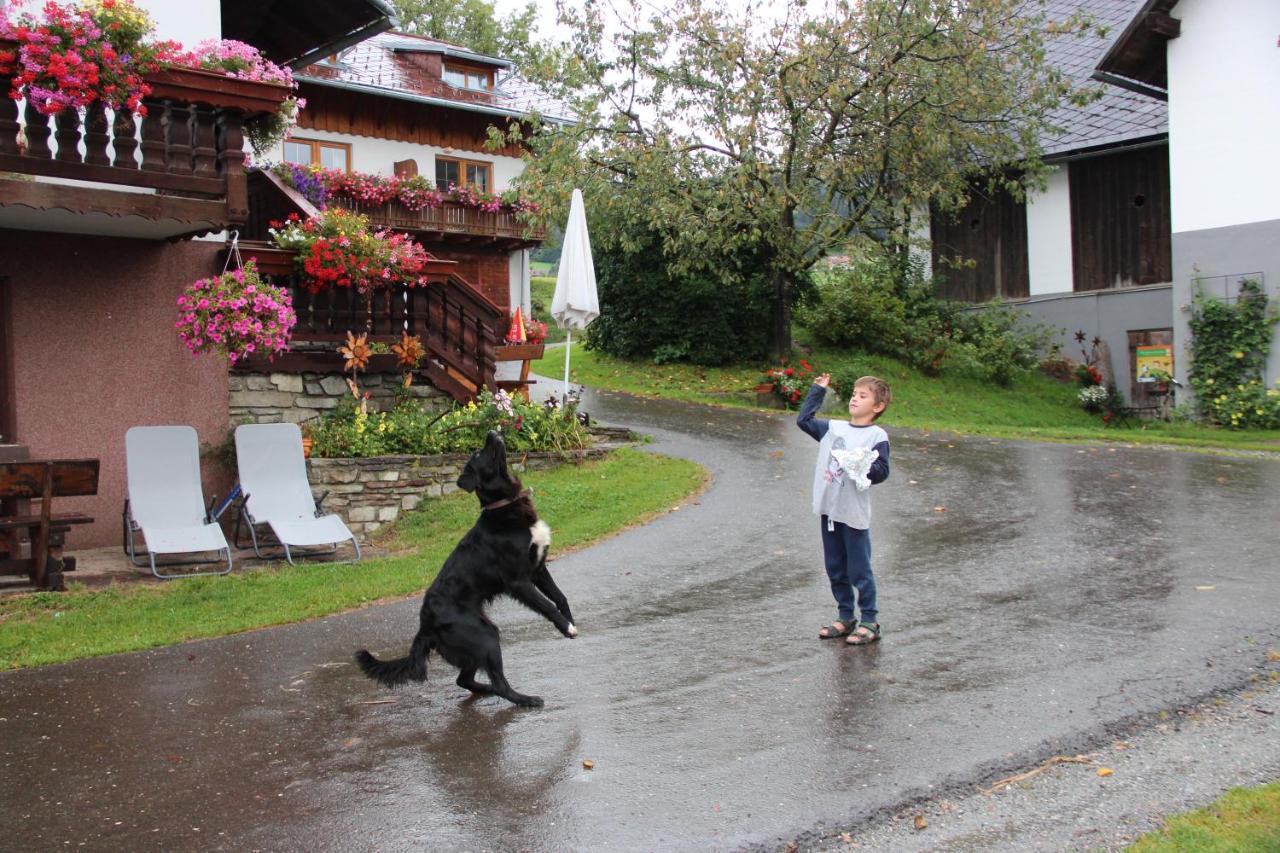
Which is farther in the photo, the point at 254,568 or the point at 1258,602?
the point at 254,568

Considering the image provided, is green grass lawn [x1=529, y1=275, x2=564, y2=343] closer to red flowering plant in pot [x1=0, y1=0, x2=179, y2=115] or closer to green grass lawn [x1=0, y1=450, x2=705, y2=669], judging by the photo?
green grass lawn [x1=0, y1=450, x2=705, y2=669]

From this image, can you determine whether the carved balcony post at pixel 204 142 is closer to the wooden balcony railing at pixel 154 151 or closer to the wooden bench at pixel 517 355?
the wooden balcony railing at pixel 154 151

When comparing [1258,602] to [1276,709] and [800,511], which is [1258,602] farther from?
[800,511]

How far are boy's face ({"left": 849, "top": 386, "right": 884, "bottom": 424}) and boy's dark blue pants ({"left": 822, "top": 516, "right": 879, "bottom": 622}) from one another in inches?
24.7

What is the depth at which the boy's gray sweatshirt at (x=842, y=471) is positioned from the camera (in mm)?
6355

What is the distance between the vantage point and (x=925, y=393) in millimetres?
22047

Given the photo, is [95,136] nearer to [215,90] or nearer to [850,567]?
[215,90]

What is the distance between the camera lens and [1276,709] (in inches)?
207

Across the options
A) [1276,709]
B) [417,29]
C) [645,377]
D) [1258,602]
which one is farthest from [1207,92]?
[417,29]

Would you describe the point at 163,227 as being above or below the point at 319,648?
above

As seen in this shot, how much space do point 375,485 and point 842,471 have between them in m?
6.55

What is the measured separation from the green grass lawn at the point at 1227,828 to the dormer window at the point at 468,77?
1103 inches

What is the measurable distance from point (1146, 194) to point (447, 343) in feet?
54.0

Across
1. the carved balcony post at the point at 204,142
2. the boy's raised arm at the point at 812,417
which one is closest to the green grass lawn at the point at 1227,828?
the boy's raised arm at the point at 812,417
